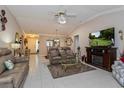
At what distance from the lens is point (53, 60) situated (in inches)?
255

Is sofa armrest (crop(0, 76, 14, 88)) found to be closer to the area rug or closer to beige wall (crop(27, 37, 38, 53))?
the area rug

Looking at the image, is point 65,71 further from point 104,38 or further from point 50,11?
point 50,11

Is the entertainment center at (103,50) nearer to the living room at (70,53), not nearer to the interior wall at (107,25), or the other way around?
the living room at (70,53)

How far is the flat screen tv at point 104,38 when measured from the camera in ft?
16.6

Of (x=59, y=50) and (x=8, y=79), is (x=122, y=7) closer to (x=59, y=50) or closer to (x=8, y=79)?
(x=59, y=50)

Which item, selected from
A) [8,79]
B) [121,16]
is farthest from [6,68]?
[121,16]

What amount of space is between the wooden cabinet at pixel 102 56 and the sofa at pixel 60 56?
101 centimetres

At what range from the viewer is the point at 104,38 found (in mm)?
5426

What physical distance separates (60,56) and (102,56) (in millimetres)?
2454

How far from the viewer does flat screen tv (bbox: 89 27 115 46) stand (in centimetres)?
504

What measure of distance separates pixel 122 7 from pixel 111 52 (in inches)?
72.5

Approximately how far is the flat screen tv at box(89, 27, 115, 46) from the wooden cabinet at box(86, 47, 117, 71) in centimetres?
30

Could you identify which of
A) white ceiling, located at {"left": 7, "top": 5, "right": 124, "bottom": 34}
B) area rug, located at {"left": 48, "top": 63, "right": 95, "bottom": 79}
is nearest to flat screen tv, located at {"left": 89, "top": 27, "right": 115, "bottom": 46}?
white ceiling, located at {"left": 7, "top": 5, "right": 124, "bottom": 34}
